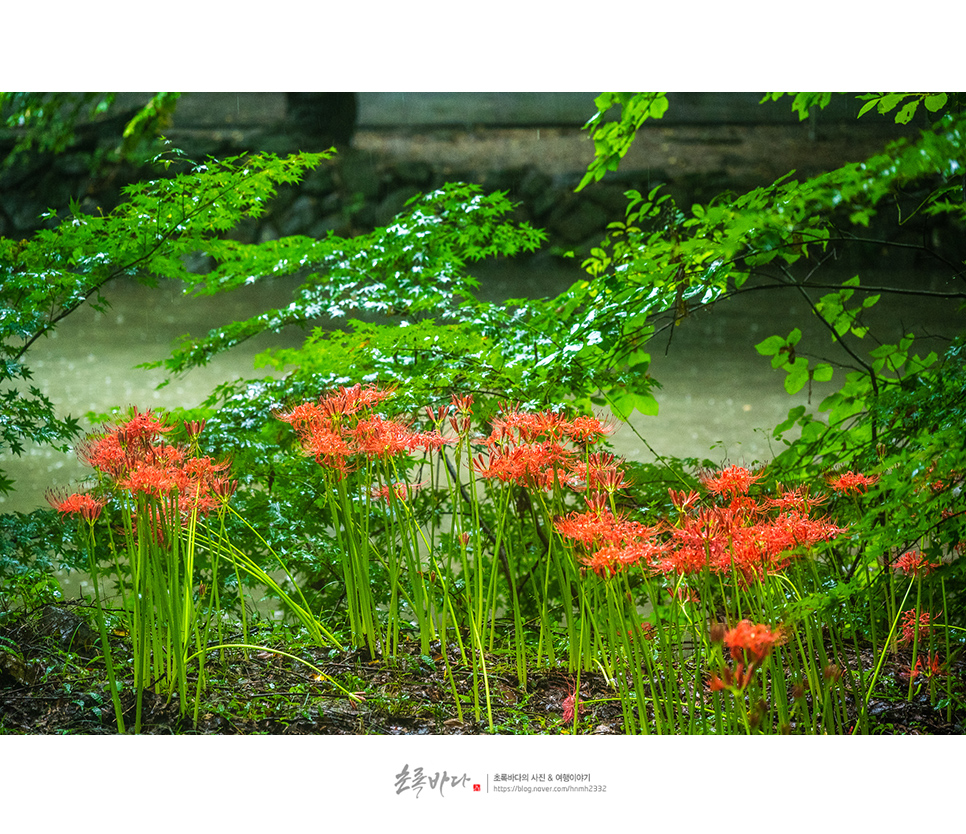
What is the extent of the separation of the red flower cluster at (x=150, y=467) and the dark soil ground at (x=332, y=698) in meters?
0.29

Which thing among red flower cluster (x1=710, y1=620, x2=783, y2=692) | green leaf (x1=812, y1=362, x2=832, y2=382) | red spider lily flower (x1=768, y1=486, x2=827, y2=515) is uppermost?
green leaf (x1=812, y1=362, x2=832, y2=382)

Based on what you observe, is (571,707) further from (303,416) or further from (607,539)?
(303,416)

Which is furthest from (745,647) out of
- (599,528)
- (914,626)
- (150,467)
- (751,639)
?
(150,467)

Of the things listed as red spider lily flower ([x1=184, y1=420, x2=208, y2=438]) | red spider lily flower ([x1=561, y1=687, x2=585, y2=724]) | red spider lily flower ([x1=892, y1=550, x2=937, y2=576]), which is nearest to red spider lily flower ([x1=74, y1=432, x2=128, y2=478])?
red spider lily flower ([x1=184, y1=420, x2=208, y2=438])

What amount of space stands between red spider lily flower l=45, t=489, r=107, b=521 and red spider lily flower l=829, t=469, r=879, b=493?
4.89 ft

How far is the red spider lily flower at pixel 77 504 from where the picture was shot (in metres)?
1.43

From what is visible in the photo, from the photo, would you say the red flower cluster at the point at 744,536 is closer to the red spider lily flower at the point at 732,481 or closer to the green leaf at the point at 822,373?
the red spider lily flower at the point at 732,481

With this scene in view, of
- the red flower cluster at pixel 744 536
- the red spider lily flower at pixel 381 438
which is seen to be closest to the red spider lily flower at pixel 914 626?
the red flower cluster at pixel 744 536

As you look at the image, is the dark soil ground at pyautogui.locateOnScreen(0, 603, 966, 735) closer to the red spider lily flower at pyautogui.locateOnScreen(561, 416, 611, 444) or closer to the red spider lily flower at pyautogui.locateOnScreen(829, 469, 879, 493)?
the red spider lily flower at pyautogui.locateOnScreen(829, 469, 879, 493)

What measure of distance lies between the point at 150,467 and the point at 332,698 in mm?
570

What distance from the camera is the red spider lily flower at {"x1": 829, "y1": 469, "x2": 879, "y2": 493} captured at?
4.77 feet

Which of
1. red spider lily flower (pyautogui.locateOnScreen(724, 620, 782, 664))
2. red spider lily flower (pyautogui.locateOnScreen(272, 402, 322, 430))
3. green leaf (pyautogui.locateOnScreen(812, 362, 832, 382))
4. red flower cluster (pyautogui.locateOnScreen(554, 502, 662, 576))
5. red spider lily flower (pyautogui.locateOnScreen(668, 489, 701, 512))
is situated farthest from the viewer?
green leaf (pyautogui.locateOnScreen(812, 362, 832, 382))
